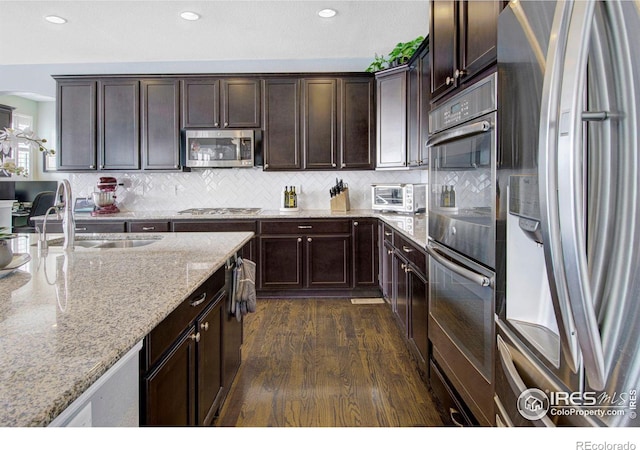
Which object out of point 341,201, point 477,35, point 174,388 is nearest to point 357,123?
point 341,201

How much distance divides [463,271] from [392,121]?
292 centimetres

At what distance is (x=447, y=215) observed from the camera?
1.85m

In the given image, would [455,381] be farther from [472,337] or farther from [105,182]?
[105,182]

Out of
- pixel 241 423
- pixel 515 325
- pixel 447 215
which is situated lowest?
pixel 241 423

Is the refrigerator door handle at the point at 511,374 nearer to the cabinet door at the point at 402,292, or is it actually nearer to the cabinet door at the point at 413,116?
the cabinet door at the point at 402,292

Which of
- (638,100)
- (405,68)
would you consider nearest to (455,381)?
(638,100)

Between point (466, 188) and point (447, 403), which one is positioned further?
point (447, 403)

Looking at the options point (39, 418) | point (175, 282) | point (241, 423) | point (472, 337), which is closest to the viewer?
point (39, 418)

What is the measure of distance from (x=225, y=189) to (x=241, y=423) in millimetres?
3202

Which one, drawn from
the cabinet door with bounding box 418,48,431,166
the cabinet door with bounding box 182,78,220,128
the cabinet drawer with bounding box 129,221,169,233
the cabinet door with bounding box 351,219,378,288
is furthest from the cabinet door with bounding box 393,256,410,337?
the cabinet door with bounding box 182,78,220,128

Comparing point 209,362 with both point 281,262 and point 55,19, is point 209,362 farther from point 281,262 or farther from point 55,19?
point 55,19

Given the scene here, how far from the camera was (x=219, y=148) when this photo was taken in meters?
4.47

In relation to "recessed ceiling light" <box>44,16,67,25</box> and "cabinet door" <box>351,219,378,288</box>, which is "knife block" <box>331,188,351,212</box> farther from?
"recessed ceiling light" <box>44,16,67,25</box>

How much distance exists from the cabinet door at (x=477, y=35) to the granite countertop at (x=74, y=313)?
123 centimetres
